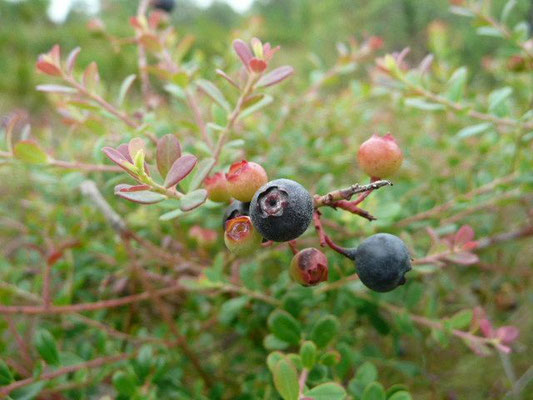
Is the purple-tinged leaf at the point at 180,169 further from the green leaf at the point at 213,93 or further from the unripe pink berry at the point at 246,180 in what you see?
the green leaf at the point at 213,93

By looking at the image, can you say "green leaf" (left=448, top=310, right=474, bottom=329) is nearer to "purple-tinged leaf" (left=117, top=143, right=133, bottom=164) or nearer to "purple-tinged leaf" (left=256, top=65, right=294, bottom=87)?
"purple-tinged leaf" (left=256, top=65, right=294, bottom=87)

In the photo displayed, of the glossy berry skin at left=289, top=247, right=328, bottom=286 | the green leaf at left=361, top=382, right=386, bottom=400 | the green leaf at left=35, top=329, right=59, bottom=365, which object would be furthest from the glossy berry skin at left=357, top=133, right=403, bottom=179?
the green leaf at left=35, top=329, right=59, bottom=365

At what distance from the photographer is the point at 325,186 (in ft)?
3.33

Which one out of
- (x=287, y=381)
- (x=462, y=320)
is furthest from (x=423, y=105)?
(x=287, y=381)

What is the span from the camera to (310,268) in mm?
630

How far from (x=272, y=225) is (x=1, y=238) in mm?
1864

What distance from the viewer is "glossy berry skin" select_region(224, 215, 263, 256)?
62 cm

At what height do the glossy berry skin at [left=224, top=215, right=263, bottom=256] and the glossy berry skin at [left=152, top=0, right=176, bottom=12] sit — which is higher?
the glossy berry skin at [left=152, top=0, right=176, bottom=12]

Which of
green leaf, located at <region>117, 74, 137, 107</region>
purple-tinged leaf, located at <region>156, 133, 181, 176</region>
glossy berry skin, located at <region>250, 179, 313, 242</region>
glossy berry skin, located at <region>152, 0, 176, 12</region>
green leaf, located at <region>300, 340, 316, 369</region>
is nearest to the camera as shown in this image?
glossy berry skin, located at <region>250, 179, 313, 242</region>

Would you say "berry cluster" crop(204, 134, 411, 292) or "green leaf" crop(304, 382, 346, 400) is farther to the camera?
"green leaf" crop(304, 382, 346, 400)

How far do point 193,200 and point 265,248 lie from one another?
63 cm

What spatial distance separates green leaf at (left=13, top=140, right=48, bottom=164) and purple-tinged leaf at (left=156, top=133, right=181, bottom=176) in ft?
1.11

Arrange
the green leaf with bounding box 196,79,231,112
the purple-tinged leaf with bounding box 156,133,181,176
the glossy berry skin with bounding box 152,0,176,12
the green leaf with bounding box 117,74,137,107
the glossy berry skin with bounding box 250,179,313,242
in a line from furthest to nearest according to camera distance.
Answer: the glossy berry skin with bounding box 152,0,176,12
the green leaf with bounding box 117,74,137,107
the green leaf with bounding box 196,79,231,112
the purple-tinged leaf with bounding box 156,133,181,176
the glossy berry skin with bounding box 250,179,313,242

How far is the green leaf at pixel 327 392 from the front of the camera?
68 centimetres
